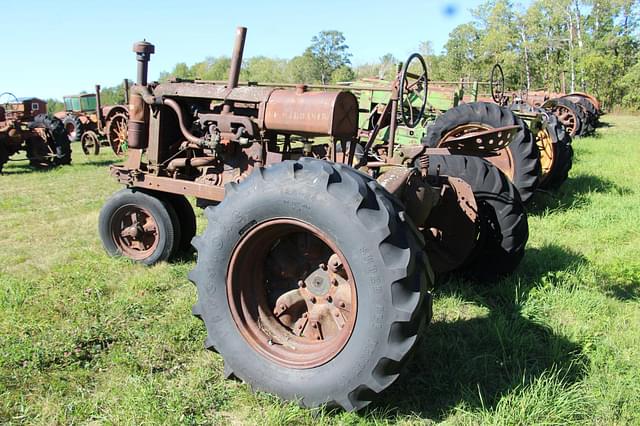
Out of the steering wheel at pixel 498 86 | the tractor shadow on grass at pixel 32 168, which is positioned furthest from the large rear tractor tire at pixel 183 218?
the tractor shadow on grass at pixel 32 168

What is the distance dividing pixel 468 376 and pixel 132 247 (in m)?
3.33

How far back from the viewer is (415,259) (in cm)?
226

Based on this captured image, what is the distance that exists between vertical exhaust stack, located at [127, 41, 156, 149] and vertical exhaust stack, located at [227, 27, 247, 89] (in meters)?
0.85

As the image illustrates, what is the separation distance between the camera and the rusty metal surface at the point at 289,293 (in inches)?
101

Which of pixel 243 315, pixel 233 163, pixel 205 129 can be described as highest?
pixel 205 129

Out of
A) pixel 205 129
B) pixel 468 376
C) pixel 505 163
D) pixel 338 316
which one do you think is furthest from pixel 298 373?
pixel 505 163

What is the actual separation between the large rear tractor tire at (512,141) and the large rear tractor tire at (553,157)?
1.30 m

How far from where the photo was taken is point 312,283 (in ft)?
9.01

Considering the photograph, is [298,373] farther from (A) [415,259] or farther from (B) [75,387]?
(B) [75,387]

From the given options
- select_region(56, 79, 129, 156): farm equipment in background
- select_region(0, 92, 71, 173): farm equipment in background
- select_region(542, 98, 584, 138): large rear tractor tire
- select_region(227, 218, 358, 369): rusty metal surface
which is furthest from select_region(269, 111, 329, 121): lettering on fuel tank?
select_region(542, 98, 584, 138): large rear tractor tire

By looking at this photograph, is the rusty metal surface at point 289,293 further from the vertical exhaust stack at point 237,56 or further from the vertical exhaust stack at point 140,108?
the vertical exhaust stack at point 140,108

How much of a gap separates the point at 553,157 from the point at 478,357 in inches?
219

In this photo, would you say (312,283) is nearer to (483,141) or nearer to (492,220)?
(492,220)

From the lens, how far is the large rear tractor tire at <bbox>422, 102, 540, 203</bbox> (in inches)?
251
